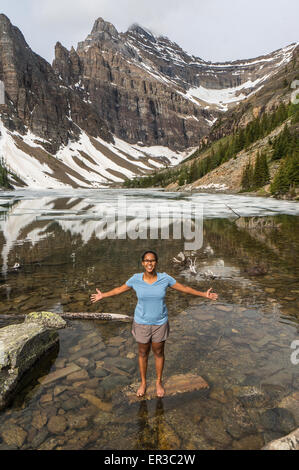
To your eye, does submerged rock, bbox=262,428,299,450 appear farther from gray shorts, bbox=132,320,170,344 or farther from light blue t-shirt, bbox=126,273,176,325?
light blue t-shirt, bbox=126,273,176,325

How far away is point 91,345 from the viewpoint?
722 cm

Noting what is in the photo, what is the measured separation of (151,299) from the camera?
17.2ft

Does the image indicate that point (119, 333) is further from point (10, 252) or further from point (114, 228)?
point (114, 228)

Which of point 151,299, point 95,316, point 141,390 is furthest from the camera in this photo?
point 95,316

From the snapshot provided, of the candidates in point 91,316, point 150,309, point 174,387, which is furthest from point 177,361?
point 91,316

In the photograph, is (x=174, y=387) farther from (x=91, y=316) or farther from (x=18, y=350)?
(x=91, y=316)

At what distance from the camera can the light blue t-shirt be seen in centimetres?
525

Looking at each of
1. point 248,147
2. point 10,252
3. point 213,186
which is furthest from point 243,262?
Result: point 248,147

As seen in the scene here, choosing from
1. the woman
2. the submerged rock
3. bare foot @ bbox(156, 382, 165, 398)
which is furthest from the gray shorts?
the submerged rock

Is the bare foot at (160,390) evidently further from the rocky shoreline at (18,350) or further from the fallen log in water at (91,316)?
the fallen log in water at (91,316)

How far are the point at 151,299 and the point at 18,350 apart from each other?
309 cm

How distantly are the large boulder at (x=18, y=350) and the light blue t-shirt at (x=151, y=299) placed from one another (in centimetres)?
271

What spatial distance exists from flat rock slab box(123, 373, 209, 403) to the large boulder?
2218mm
